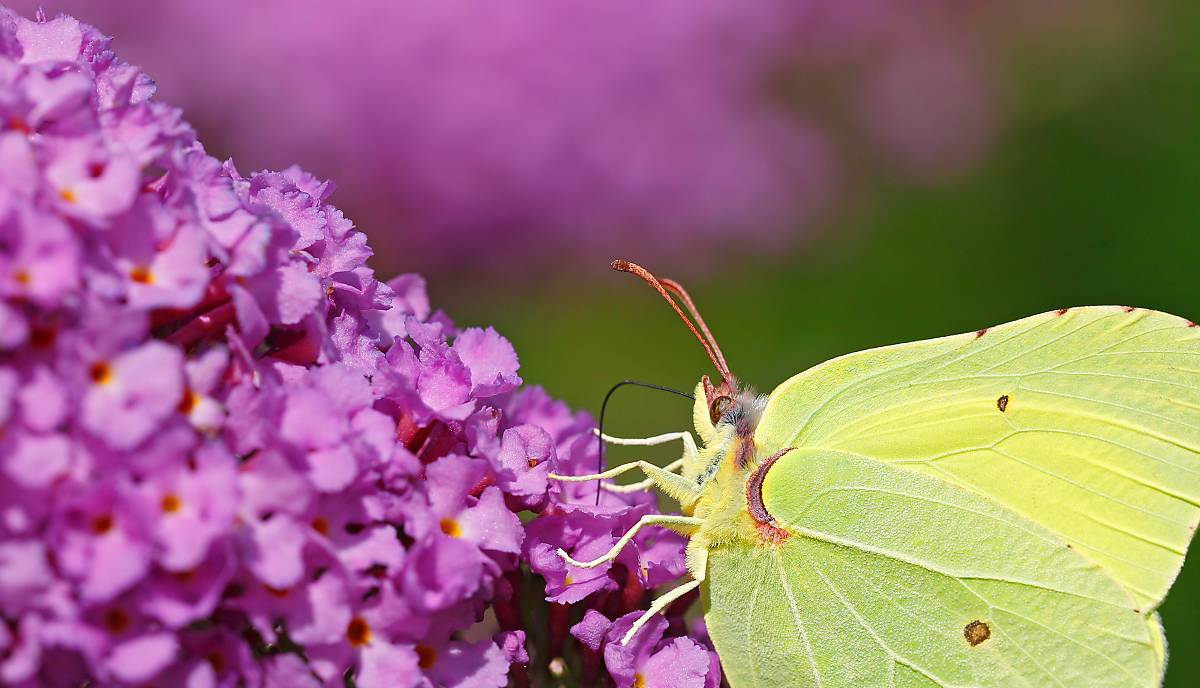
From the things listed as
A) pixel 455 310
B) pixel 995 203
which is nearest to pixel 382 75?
pixel 455 310

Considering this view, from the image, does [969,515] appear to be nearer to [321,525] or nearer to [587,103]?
[321,525]

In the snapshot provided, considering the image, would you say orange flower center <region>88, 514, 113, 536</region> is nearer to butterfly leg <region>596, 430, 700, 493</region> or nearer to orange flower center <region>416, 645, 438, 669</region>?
orange flower center <region>416, 645, 438, 669</region>

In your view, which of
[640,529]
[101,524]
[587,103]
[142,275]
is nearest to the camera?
[101,524]

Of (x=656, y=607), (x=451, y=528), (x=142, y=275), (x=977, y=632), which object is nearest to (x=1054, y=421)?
(x=977, y=632)

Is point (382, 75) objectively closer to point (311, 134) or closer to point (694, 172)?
point (311, 134)

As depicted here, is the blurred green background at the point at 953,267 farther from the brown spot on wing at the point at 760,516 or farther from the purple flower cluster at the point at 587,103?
the brown spot on wing at the point at 760,516

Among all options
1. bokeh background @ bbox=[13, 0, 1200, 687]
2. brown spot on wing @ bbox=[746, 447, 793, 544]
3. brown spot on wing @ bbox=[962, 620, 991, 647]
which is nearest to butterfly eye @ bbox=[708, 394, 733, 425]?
brown spot on wing @ bbox=[746, 447, 793, 544]
